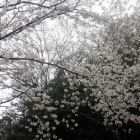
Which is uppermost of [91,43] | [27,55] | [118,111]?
[91,43]

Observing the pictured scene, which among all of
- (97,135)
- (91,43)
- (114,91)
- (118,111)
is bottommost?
(97,135)

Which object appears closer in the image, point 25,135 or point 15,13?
point 15,13

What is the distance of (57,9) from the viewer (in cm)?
382

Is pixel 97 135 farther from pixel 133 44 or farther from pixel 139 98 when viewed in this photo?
pixel 133 44

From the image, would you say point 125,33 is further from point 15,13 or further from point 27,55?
point 15,13

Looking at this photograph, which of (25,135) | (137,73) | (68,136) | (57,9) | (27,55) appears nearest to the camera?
(57,9)

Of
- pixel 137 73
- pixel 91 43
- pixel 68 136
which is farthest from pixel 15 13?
pixel 68 136

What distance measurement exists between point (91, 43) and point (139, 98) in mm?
4519

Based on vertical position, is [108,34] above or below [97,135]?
above

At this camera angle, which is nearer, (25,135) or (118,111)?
(118,111)

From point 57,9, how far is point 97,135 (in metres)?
6.76

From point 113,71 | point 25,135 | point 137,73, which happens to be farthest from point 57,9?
point 25,135

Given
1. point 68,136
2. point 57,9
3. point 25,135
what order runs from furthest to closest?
point 25,135
point 68,136
point 57,9

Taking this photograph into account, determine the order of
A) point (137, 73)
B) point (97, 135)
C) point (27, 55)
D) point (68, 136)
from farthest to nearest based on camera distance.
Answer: point (68, 136)
point (97, 135)
point (137, 73)
point (27, 55)
